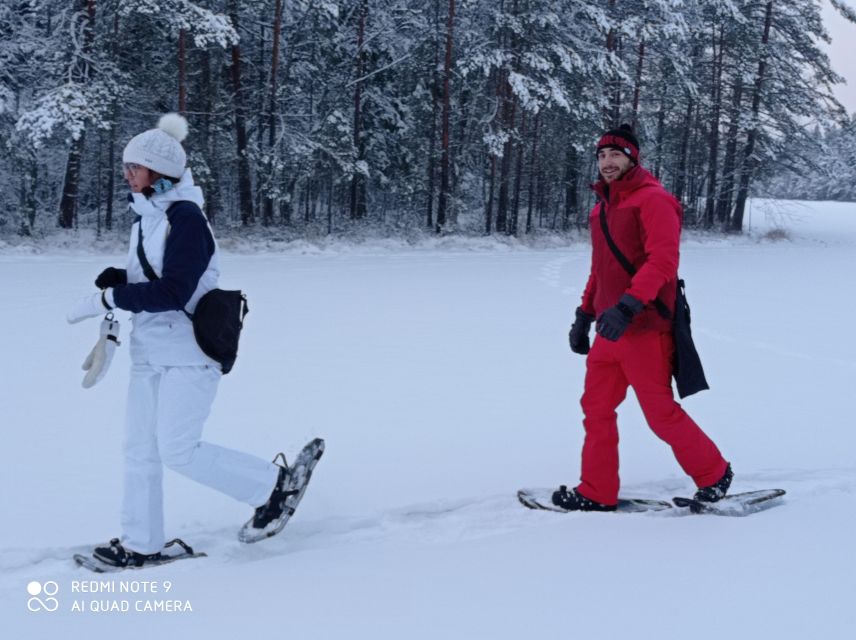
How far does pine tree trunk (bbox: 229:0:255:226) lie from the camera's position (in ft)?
67.4

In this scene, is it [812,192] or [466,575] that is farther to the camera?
[812,192]

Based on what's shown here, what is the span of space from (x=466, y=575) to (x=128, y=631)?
3.98 feet

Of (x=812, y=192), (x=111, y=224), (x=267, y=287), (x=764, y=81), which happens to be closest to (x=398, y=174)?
(x=111, y=224)

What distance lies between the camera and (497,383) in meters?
6.45

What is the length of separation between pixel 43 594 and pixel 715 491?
2915 mm

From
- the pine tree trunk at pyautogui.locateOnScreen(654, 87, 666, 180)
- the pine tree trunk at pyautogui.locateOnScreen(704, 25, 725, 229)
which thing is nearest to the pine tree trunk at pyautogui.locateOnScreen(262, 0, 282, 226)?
the pine tree trunk at pyautogui.locateOnScreen(654, 87, 666, 180)

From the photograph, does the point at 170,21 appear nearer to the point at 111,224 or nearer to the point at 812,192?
the point at 111,224

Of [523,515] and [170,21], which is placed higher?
[170,21]

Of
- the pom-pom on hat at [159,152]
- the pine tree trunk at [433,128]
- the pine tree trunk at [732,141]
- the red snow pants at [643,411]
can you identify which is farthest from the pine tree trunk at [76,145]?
the pine tree trunk at [732,141]

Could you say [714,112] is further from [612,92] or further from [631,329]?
[631,329]

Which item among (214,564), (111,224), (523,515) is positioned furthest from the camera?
(111,224)

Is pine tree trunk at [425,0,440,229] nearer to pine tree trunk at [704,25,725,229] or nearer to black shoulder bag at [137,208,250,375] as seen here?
pine tree trunk at [704,25,725,229]

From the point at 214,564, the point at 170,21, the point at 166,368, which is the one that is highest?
the point at 170,21

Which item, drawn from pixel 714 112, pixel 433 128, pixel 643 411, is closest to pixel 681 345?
pixel 643 411
